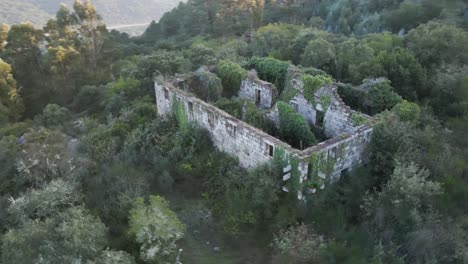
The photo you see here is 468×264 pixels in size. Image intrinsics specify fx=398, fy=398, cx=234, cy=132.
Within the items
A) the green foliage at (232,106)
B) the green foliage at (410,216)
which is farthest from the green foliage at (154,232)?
the green foliage at (232,106)

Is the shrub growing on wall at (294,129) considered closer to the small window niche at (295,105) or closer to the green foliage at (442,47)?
the small window niche at (295,105)

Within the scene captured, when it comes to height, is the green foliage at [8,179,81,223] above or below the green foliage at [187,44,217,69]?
below

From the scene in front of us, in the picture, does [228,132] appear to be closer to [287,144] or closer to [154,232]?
[287,144]

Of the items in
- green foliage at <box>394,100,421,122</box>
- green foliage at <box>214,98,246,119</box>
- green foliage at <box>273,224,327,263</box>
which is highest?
green foliage at <box>394,100,421,122</box>

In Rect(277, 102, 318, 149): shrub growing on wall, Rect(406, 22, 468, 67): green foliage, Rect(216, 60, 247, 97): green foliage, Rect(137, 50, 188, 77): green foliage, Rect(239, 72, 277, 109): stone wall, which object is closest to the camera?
Rect(277, 102, 318, 149): shrub growing on wall

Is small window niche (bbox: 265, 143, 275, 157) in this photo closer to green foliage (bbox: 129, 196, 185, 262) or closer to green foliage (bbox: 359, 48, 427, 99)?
green foliage (bbox: 129, 196, 185, 262)

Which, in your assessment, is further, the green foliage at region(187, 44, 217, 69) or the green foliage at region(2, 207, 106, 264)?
the green foliage at region(187, 44, 217, 69)

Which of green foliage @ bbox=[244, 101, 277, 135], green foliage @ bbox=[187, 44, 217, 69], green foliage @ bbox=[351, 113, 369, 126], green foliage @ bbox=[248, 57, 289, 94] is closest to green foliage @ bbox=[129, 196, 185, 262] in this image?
green foliage @ bbox=[244, 101, 277, 135]

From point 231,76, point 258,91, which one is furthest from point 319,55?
point 231,76

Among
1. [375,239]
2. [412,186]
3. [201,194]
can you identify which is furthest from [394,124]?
[201,194]
